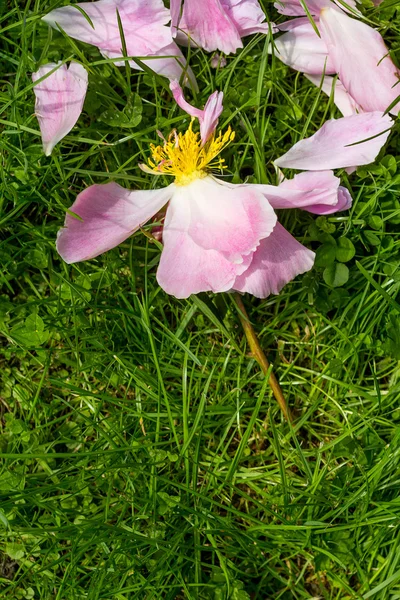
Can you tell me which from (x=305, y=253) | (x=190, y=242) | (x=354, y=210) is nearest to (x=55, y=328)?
(x=190, y=242)

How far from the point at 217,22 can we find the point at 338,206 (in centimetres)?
46

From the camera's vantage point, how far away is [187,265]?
56.1 inches

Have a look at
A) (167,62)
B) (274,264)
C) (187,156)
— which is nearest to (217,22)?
(167,62)

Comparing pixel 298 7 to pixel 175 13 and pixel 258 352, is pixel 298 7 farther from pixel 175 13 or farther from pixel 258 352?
pixel 258 352

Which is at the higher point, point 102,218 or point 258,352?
point 102,218

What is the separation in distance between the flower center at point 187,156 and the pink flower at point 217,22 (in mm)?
202

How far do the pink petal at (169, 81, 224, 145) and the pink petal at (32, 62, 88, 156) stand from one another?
0.21 meters

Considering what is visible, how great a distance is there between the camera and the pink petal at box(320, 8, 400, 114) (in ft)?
5.13

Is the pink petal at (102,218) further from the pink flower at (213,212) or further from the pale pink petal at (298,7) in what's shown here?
the pale pink petal at (298,7)

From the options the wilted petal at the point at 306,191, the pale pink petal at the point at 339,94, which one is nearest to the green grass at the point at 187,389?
the pale pink petal at the point at 339,94

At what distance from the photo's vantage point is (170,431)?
5.37 feet

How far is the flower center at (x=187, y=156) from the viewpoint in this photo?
151 centimetres

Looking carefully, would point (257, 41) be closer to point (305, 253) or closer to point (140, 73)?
point (140, 73)

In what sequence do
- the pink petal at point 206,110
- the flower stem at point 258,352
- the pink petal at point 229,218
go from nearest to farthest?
the pink petal at point 229,218 → the pink petal at point 206,110 → the flower stem at point 258,352
